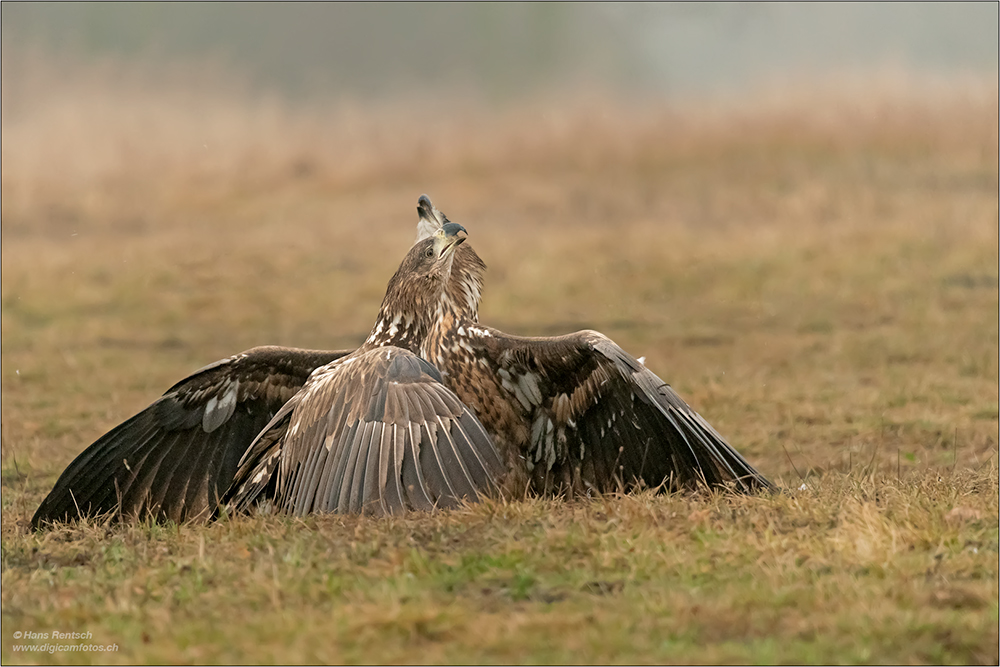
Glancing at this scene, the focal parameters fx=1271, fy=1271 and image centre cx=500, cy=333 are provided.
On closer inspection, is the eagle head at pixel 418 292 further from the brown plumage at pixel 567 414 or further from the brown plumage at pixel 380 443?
the brown plumage at pixel 380 443

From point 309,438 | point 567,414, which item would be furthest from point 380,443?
point 567,414

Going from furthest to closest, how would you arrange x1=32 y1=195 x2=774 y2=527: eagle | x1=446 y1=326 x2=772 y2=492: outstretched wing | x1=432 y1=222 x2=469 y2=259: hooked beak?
1. x1=432 y1=222 x2=469 y2=259: hooked beak
2. x1=446 y1=326 x2=772 y2=492: outstretched wing
3. x1=32 y1=195 x2=774 y2=527: eagle

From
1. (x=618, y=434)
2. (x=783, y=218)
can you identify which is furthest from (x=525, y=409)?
(x=783, y=218)

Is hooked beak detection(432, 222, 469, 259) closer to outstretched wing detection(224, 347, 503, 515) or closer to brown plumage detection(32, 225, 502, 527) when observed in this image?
brown plumage detection(32, 225, 502, 527)

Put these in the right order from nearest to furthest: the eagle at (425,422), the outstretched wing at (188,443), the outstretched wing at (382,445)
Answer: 1. the outstretched wing at (382,445)
2. the eagle at (425,422)
3. the outstretched wing at (188,443)

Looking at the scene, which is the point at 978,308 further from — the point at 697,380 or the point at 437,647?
the point at 437,647

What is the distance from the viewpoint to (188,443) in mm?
7062

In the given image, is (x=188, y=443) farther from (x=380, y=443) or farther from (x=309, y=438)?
(x=380, y=443)

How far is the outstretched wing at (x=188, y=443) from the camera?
6.92 m

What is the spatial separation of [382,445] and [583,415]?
4.56ft

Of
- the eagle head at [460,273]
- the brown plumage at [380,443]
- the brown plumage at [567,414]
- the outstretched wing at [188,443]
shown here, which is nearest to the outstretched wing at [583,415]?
the brown plumage at [567,414]

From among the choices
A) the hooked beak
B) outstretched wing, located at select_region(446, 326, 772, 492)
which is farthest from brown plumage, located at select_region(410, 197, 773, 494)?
the hooked beak

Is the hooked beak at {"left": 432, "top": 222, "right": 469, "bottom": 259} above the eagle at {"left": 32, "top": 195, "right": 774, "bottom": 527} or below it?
above

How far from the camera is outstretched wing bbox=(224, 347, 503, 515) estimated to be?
19.0 feet
